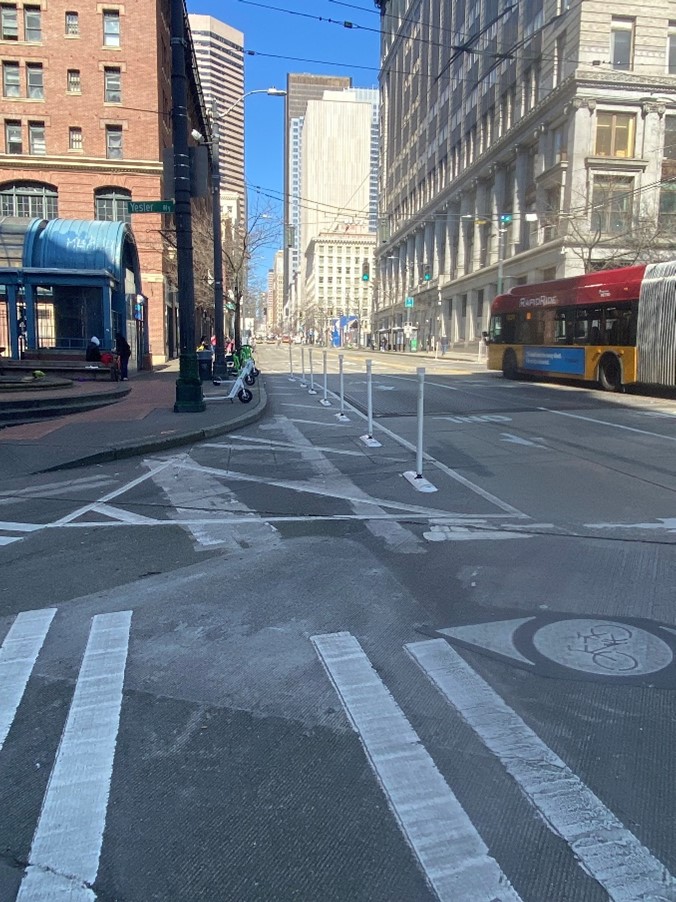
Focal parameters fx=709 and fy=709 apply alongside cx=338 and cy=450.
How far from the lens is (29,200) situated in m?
39.2

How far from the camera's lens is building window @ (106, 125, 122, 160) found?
3872cm

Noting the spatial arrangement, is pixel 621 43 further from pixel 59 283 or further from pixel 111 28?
pixel 59 283

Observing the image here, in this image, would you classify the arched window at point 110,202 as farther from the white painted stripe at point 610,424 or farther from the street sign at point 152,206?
the white painted stripe at point 610,424

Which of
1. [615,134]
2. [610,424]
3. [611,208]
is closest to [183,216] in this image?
[610,424]

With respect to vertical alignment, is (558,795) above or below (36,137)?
below

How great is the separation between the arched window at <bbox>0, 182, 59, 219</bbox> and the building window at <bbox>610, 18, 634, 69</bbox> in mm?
35252

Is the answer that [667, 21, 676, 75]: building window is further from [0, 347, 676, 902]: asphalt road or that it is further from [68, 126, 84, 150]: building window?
[0, 347, 676, 902]: asphalt road

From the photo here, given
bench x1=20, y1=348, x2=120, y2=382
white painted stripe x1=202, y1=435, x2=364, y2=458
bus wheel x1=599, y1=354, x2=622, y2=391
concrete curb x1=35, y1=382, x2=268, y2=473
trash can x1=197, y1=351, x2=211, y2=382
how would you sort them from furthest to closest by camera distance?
trash can x1=197, y1=351, x2=211, y2=382
bench x1=20, y1=348, x2=120, y2=382
bus wheel x1=599, y1=354, x2=622, y2=391
white painted stripe x1=202, y1=435, x2=364, y2=458
concrete curb x1=35, y1=382, x2=268, y2=473

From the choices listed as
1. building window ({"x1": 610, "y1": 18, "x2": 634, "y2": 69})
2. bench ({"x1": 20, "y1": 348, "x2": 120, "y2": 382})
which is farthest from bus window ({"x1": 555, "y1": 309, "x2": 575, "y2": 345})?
building window ({"x1": 610, "y1": 18, "x2": 634, "y2": 69})

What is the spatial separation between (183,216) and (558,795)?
13499 mm

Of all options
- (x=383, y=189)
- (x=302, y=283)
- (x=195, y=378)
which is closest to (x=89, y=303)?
(x=195, y=378)

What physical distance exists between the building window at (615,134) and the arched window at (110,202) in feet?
97.3

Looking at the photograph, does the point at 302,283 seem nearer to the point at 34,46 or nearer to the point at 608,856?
the point at 34,46

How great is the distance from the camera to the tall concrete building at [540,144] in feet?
145
